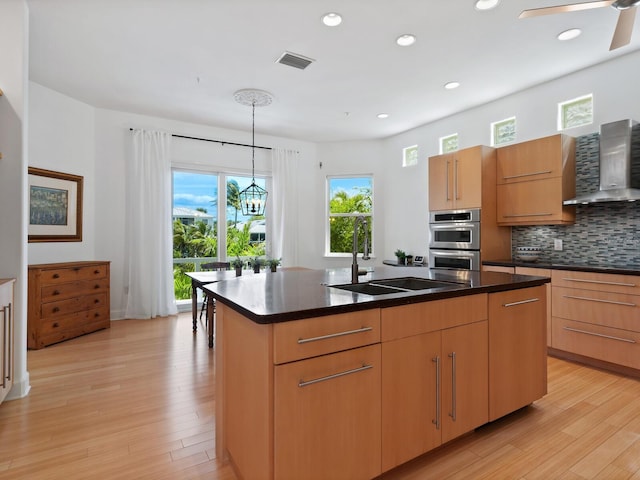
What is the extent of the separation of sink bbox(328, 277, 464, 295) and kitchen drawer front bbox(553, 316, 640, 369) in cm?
198

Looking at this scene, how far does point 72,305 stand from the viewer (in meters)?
3.96

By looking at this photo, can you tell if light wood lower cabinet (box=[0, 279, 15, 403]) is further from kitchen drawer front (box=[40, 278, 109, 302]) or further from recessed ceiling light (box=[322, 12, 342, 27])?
recessed ceiling light (box=[322, 12, 342, 27])

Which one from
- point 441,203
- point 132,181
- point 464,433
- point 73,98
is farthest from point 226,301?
point 73,98

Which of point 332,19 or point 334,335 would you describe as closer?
point 334,335

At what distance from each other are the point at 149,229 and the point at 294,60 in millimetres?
3167

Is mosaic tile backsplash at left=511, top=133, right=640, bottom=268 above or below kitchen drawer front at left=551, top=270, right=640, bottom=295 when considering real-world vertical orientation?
above

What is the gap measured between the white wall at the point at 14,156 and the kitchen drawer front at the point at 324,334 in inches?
99.2

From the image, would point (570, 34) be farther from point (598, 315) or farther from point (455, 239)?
point (598, 315)

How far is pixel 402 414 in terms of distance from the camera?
1595mm

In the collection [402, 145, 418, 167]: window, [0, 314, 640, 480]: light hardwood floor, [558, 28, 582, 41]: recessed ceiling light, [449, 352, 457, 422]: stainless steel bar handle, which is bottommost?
[0, 314, 640, 480]: light hardwood floor

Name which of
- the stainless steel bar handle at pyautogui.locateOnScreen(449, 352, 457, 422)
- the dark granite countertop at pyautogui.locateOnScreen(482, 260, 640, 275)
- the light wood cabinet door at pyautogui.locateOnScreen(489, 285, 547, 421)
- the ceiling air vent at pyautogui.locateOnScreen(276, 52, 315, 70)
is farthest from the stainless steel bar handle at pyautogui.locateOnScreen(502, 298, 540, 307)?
the ceiling air vent at pyautogui.locateOnScreen(276, 52, 315, 70)

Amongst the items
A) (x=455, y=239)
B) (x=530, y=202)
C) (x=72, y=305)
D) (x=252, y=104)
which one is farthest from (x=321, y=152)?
(x=72, y=305)

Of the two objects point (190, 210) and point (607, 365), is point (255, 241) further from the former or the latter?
point (607, 365)

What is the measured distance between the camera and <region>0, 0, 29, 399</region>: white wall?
2.56 m
